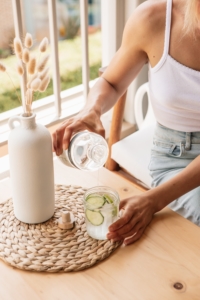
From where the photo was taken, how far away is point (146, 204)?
1.08m

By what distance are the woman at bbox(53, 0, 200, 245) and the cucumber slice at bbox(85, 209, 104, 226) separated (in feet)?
0.33

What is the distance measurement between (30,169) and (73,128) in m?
0.16

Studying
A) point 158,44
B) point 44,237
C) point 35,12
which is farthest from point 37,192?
point 35,12

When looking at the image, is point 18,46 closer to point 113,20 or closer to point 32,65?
point 32,65

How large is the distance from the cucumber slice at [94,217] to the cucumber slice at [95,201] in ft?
0.05

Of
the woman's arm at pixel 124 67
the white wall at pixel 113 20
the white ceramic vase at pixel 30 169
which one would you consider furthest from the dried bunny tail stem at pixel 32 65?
the white wall at pixel 113 20

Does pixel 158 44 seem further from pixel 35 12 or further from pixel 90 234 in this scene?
pixel 35 12

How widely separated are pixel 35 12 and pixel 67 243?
2085mm

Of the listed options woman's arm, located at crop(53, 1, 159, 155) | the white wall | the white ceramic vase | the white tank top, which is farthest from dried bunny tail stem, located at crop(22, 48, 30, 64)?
the white wall

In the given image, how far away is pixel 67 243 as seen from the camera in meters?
1.01

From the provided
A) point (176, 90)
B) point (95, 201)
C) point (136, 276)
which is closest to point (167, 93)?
point (176, 90)

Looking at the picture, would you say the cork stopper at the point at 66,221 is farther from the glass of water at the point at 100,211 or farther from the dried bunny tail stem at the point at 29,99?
the dried bunny tail stem at the point at 29,99

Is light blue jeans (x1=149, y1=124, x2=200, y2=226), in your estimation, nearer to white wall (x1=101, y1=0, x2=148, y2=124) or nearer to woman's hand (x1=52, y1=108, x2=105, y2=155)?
woman's hand (x1=52, y1=108, x2=105, y2=155)

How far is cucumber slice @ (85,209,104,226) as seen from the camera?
99 centimetres
